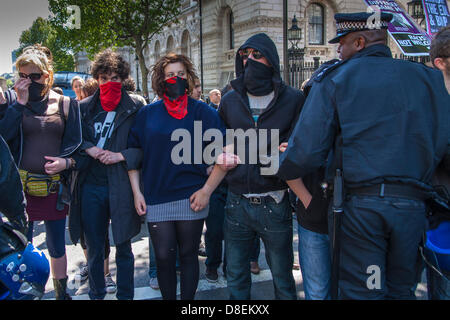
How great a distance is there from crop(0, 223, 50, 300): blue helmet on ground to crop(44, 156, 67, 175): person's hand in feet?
3.92

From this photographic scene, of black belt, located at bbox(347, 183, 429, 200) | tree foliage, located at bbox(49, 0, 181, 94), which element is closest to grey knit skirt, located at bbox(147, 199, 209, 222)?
black belt, located at bbox(347, 183, 429, 200)

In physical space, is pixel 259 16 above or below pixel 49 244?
above

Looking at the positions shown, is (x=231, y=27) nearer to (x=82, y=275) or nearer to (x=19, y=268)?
(x=82, y=275)

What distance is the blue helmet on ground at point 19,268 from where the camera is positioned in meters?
1.74

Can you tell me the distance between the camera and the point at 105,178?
3.18m

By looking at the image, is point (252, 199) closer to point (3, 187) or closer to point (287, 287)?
point (287, 287)

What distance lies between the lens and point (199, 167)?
2.86 meters

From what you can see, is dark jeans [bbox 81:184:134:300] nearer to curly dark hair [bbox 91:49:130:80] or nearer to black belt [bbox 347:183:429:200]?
curly dark hair [bbox 91:49:130:80]

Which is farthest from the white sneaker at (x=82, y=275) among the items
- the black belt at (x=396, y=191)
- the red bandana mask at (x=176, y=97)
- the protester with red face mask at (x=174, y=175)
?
the black belt at (x=396, y=191)

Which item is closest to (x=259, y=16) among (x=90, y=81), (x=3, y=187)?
(x=90, y=81)

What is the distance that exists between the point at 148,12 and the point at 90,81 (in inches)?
678

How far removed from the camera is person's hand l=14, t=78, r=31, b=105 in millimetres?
3037

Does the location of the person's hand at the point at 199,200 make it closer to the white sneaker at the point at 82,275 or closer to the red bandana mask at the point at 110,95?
the red bandana mask at the point at 110,95

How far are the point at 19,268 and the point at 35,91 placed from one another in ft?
6.05
